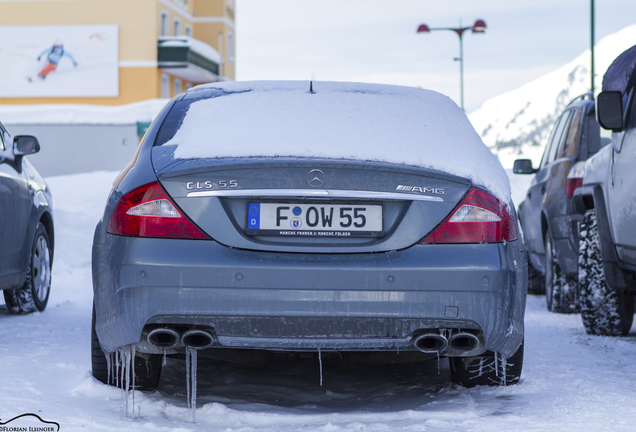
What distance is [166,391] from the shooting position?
4246 mm

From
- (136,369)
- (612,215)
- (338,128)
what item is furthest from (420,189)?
(612,215)

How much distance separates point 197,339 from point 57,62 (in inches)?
1730

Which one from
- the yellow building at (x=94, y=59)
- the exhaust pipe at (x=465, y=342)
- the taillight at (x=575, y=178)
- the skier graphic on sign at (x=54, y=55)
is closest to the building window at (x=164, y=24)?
the yellow building at (x=94, y=59)

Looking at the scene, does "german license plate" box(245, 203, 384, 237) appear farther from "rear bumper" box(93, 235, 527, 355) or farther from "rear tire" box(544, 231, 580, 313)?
"rear tire" box(544, 231, 580, 313)

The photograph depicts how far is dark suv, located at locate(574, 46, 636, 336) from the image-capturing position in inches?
222

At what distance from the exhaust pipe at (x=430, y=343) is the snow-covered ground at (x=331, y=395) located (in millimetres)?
314

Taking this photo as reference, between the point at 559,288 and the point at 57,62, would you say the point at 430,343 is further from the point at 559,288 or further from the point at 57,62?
the point at 57,62

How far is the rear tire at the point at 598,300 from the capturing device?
6207mm

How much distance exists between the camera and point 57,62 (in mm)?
44781

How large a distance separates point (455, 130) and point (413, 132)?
11.5 inches

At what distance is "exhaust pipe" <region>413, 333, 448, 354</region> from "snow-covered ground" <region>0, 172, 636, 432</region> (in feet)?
1.03

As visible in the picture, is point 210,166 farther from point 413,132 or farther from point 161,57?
point 161,57

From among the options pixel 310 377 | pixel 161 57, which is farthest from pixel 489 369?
pixel 161 57

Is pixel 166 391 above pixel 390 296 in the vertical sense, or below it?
below
